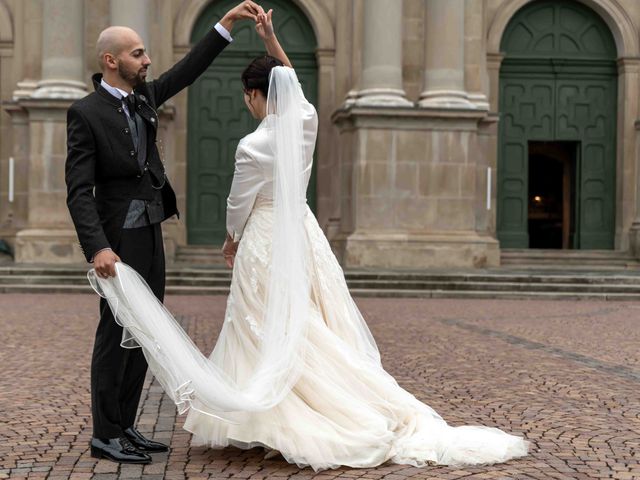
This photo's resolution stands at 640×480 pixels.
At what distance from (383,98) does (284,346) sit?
14.3 m

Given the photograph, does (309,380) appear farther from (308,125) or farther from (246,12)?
(246,12)

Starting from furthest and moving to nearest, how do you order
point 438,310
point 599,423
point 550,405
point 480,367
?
point 438,310 < point 480,367 < point 550,405 < point 599,423

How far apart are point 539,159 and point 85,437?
25431mm

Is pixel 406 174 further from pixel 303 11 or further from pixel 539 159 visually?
pixel 539 159

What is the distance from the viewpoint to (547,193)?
29.6 metres

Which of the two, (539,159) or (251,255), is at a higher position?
(539,159)

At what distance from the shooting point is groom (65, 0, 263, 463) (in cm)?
454

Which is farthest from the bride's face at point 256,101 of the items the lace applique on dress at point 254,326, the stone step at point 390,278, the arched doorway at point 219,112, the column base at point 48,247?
the arched doorway at point 219,112

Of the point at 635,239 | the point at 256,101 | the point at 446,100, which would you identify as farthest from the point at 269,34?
the point at 635,239

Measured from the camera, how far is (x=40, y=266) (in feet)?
56.2

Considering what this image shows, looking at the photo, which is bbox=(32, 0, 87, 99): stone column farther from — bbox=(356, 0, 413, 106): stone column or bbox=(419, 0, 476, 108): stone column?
bbox=(419, 0, 476, 108): stone column

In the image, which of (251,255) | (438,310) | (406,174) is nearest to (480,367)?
(251,255)

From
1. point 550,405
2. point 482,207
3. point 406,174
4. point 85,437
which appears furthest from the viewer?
point 482,207

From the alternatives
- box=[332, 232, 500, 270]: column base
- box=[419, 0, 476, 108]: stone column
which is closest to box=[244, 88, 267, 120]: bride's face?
box=[332, 232, 500, 270]: column base
